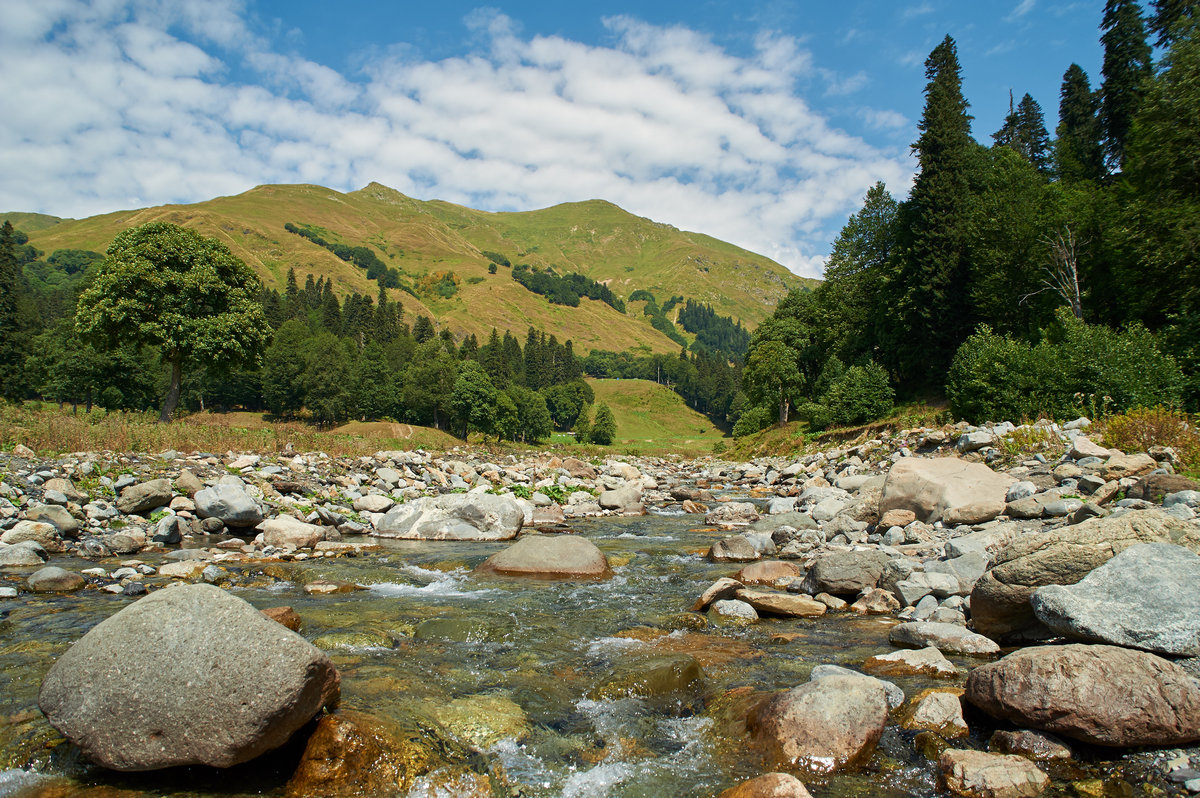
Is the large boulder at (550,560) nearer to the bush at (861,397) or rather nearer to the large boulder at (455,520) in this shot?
the large boulder at (455,520)

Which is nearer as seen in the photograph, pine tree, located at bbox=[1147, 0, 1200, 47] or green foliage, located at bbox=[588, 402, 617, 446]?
pine tree, located at bbox=[1147, 0, 1200, 47]

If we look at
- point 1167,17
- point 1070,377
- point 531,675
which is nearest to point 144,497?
point 531,675

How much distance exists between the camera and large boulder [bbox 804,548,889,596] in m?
9.81

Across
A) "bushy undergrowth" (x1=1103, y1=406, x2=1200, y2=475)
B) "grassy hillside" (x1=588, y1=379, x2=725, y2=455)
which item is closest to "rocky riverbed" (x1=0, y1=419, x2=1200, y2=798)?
"bushy undergrowth" (x1=1103, y1=406, x2=1200, y2=475)

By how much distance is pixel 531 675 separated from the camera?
6.85m

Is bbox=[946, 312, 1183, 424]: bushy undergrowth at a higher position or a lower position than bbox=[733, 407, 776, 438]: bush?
higher

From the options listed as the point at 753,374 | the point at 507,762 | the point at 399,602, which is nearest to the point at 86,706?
the point at 507,762

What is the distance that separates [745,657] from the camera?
7.39m

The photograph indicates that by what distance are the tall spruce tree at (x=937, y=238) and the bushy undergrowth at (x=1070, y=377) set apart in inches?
451

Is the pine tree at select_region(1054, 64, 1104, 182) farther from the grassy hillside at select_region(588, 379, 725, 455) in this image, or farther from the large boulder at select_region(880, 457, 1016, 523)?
the grassy hillside at select_region(588, 379, 725, 455)

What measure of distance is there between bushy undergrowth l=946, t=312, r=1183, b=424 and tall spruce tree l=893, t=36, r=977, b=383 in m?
11.5

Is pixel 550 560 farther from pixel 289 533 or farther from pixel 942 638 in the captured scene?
pixel 942 638

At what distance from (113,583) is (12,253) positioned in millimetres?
85657

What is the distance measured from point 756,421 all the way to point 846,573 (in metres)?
63.6
